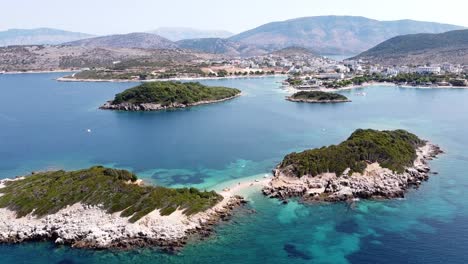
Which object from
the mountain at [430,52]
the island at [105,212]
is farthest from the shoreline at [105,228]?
the mountain at [430,52]

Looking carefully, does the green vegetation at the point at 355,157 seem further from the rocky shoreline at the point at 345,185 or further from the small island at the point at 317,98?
the small island at the point at 317,98

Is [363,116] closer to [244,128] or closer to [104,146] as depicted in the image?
[244,128]

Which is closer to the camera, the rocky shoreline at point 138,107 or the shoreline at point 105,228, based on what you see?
the shoreline at point 105,228

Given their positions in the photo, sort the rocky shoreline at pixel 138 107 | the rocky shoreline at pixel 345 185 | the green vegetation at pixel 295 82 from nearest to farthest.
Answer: the rocky shoreline at pixel 345 185, the rocky shoreline at pixel 138 107, the green vegetation at pixel 295 82

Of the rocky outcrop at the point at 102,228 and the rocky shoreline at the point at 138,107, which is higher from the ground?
the rocky shoreline at the point at 138,107

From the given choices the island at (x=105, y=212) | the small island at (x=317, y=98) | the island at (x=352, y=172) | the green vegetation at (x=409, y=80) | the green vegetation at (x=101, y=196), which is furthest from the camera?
the green vegetation at (x=409, y=80)
